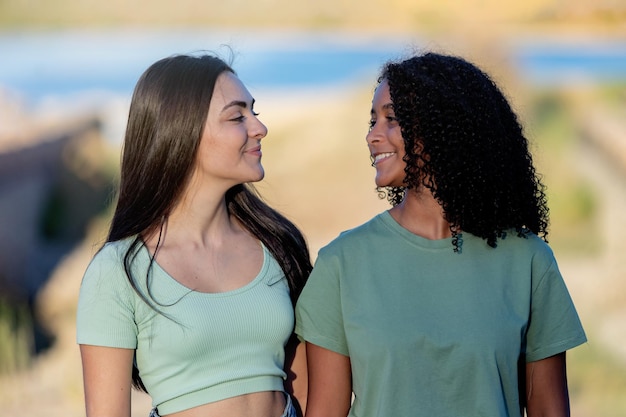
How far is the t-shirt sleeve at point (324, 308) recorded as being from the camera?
249 centimetres

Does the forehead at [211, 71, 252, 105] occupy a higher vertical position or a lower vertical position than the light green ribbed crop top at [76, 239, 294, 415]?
higher

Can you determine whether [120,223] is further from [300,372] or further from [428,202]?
[428,202]

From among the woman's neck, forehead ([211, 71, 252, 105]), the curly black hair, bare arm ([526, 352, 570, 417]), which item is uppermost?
forehead ([211, 71, 252, 105])

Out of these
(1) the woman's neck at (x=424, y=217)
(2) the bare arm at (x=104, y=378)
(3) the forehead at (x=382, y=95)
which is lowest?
(2) the bare arm at (x=104, y=378)

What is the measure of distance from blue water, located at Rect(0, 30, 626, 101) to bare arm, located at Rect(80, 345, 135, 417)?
20.9 feet

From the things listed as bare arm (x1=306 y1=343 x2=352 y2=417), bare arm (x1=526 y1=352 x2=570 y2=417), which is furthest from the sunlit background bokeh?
bare arm (x1=306 y1=343 x2=352 y2=417)

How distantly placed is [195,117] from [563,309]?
1073mm

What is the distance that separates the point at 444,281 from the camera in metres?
2.44

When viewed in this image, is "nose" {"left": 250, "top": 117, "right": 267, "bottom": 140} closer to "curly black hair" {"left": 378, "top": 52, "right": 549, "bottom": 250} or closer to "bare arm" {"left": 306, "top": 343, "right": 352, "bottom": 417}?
"curly black hair" {"left": 378, "top": 52, "right": 549, "bottom": 250}

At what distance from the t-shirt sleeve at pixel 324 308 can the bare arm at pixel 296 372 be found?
0.23 m

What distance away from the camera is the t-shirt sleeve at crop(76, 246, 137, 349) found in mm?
2436

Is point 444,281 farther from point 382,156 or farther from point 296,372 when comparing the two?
point 296,372

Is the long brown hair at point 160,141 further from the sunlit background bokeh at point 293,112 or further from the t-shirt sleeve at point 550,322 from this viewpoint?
the sunlit background bokeh at point 293,112

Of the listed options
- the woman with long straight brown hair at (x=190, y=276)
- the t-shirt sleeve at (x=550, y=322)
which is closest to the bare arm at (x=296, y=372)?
the woman with long straight brown hair at (x=190, y=276)
